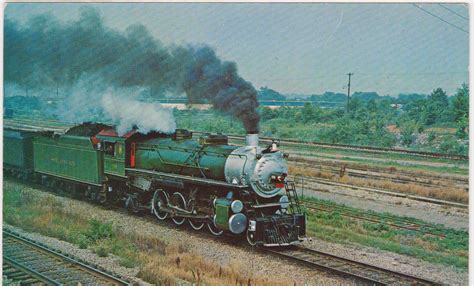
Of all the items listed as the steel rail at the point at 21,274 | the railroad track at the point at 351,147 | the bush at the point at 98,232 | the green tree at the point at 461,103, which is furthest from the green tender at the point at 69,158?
the green tree at the point at 461,103

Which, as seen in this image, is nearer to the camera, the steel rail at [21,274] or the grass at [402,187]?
the steel rail at [21,274]

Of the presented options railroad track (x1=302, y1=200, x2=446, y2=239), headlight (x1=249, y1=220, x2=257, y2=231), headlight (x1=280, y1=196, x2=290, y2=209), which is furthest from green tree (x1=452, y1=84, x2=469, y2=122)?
headlight (x1=249, y1=220, x2=257, y2=231)

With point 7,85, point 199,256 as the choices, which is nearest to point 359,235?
point 199,256

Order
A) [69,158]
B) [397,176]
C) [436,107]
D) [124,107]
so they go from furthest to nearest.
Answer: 1. [397,176]
2. [69,158]
3. [124,107]
4. [436,107]

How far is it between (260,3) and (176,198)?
5.02m

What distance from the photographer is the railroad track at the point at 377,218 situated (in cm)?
1178

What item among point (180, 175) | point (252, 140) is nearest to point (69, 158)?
point (180, 175)

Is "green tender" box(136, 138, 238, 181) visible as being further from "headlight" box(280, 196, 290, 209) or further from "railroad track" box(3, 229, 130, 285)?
"railroad track" box(3, 229, 130, 285)

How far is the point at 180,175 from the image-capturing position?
11.8 m

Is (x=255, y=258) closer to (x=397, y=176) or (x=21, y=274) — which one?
(x=21, y=274)

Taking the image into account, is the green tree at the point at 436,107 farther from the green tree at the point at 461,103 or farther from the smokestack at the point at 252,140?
the smokestack at the point at 252,140

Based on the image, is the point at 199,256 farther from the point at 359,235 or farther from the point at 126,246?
the point at 359,235

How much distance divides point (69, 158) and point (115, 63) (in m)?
3.53

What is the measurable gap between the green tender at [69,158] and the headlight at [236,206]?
5.04 meters
